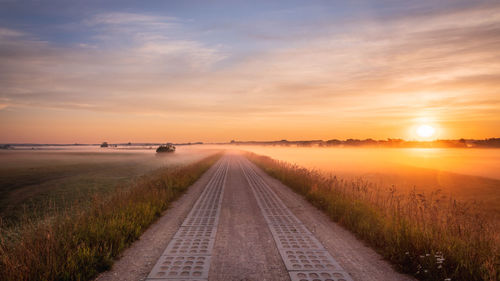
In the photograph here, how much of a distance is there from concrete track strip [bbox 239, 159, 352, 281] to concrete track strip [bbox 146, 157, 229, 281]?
1778 millimetres

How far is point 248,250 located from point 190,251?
140 cm

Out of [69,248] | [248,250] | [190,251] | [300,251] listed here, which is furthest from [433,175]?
[69,248]

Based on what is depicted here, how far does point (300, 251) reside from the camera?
5859 mm

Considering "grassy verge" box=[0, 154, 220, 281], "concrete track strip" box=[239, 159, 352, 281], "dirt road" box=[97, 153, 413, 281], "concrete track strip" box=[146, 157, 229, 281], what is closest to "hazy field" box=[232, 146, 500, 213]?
"concrete track strip" box=[239, 159, 352, 281]

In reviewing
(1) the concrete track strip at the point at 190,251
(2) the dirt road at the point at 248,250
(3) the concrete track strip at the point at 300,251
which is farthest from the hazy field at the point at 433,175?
(1) the concrete track strip at the point at 190,251

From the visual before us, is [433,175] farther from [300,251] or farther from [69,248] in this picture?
[69,248]

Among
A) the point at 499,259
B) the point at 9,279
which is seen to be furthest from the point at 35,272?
the point at 499,259

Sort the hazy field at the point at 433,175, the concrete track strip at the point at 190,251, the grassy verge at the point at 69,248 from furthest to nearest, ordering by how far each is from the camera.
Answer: the hazy field at the point at 433,175 < the concrete track strip at the point at 190,251 < the grassy verge at the point at 69,248

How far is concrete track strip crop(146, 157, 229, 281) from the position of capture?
4695mm

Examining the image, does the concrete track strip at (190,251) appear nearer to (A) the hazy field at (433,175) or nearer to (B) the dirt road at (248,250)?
(B) the dirt road at (248,250)

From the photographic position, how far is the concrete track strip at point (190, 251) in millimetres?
4695

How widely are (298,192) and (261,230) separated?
7580mm

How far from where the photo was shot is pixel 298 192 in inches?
576

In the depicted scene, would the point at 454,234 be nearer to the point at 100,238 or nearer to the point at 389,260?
the point at 389,260
